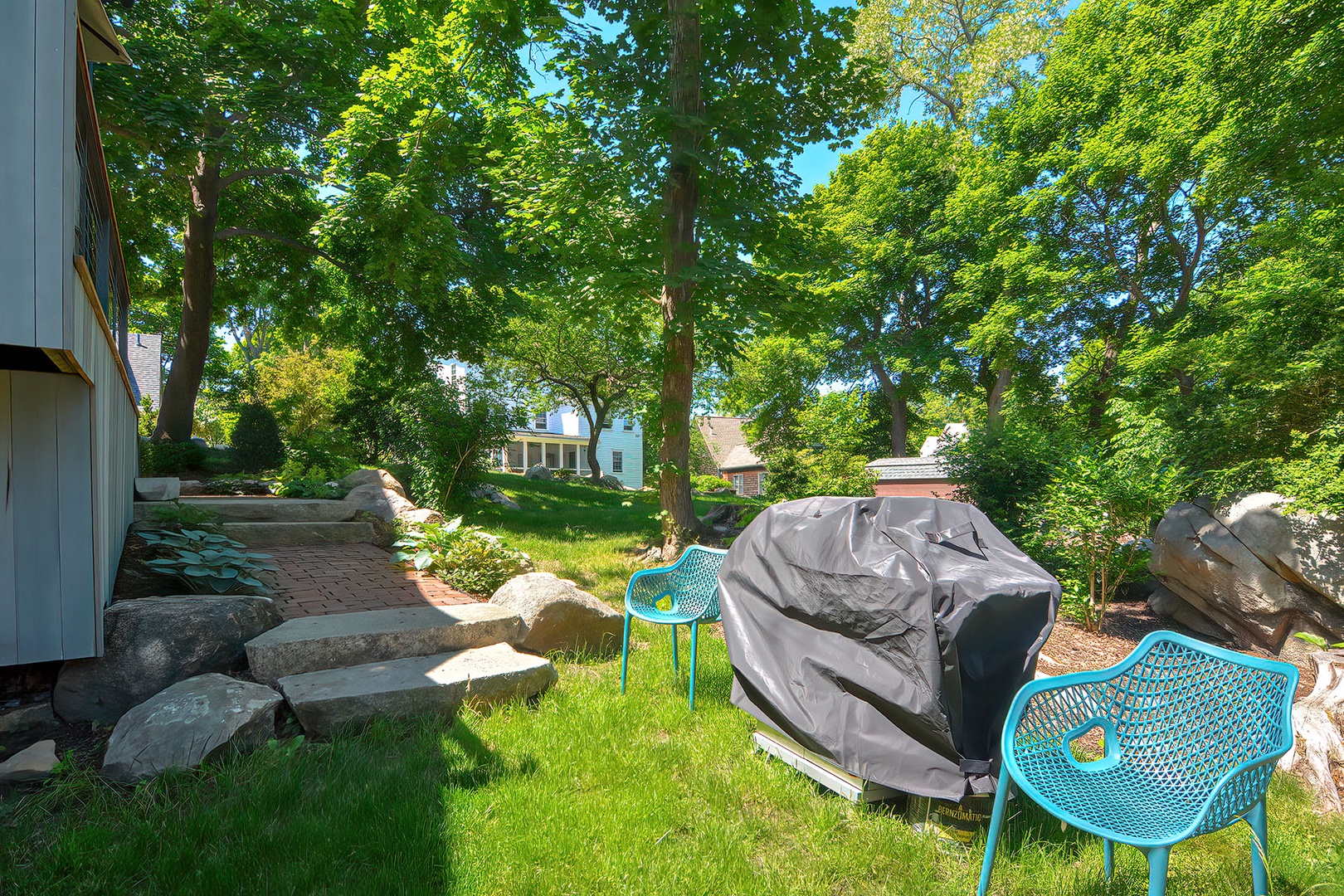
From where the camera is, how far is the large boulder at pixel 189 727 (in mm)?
2889

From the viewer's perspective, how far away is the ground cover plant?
7.64 ft

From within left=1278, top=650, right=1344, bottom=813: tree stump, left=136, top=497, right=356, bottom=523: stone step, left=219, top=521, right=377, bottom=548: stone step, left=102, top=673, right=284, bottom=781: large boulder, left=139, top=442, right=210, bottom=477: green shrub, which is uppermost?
left=139, top=442, right=210, bottom=477: green shrub

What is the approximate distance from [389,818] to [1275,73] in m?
12.7

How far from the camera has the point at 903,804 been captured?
9.46ft

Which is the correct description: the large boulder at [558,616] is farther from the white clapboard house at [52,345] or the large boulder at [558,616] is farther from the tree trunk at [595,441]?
the tree trunk at [595,441]

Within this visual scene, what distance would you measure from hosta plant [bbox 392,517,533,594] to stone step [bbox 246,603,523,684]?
2.94 ft

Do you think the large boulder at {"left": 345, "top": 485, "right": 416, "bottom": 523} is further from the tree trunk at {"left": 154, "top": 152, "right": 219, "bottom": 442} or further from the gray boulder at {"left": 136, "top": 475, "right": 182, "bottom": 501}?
the tree trunk at {"left": 154, "top": 152, "right": 219, "bottom": 442}

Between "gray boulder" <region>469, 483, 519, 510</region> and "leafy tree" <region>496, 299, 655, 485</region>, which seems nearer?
"gray boulder" <region>469, 483, 519, 510</region>

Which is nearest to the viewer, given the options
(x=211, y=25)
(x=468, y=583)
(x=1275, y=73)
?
(x=468, y=583)

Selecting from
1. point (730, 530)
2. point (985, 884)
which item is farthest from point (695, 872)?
point (730, 530)

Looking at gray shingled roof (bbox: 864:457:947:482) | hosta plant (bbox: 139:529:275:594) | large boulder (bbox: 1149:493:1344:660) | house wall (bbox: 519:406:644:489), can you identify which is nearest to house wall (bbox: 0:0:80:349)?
hosta plant (bbox: 139:529:275:594)

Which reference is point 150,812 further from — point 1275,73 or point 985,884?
point 1275,73

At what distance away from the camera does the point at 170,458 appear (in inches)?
420

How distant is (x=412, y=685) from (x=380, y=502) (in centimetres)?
530
